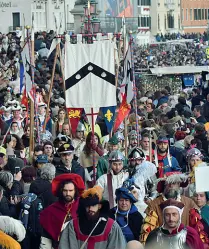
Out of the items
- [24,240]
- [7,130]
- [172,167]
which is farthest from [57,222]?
[7,130]

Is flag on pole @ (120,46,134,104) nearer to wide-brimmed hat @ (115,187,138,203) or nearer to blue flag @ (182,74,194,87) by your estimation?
wide-brimmed hat @ (115,187,138,203)

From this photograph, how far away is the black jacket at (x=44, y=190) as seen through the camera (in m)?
14.0

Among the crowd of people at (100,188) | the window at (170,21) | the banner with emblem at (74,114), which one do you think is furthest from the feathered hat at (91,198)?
the window at (170,21)

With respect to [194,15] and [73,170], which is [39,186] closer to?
[73,170]

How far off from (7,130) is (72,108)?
2.66 m

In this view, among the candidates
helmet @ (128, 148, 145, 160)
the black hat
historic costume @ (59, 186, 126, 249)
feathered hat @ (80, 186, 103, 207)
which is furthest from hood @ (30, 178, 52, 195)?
historic costume @ (59, 186, 126, 249)

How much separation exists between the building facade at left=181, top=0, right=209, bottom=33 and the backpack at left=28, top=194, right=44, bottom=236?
370 ft

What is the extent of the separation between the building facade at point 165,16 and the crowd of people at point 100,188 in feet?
313

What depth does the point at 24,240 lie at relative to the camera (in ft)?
43.4

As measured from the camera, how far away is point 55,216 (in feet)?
41.1

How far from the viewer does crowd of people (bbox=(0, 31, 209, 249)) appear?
11.6m

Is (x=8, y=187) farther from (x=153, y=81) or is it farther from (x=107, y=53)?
(x=153, y=81)

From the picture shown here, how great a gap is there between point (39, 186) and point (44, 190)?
104mm

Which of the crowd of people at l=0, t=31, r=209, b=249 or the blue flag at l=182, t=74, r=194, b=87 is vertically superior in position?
the blue flag at l=182, t=74, r=194, b=87
